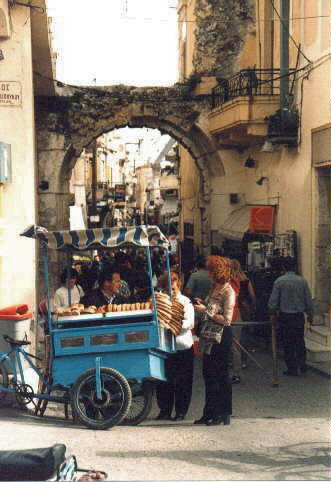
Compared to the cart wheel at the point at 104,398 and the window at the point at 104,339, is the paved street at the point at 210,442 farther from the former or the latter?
the window at the point at 104,339

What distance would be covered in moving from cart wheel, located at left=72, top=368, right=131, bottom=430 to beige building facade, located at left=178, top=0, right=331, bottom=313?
292 inches

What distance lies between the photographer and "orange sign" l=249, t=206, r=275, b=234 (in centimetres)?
1814

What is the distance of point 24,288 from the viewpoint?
459 inches

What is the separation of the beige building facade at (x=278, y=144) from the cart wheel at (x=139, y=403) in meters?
6.99

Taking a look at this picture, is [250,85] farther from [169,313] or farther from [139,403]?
[139,403]

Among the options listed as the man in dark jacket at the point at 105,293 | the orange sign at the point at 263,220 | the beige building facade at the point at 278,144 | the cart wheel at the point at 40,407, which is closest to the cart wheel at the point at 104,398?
the cart wheel at the point at 40,407

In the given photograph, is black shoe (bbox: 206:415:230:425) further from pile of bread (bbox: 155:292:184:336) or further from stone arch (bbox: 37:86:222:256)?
stone arch (bbox: 37:86:222:256)

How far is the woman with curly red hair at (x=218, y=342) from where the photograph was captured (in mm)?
8195

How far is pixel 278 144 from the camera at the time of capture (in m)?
16.6

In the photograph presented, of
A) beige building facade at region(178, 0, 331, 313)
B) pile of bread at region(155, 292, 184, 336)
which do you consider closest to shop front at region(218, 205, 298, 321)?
beige building facade at region(178, 0, 331, 313)

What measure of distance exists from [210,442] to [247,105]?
11.9m

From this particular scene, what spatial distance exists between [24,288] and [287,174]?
7.47 metres

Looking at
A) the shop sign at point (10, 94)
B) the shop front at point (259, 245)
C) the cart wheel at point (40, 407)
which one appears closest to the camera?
the cart wheel at point (40, 407)

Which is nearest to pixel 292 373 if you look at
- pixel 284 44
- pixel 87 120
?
pixel 284 44
